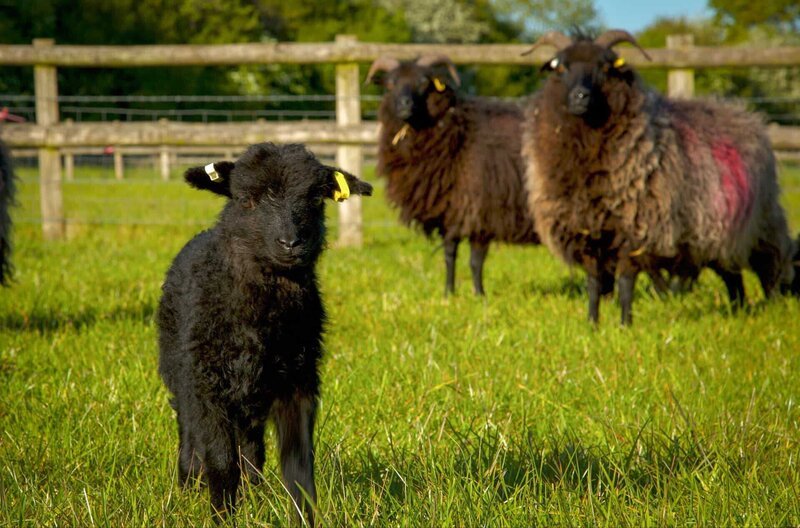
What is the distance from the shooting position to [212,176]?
330 cm

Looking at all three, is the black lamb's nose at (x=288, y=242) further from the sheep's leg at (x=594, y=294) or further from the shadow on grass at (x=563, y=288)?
the shadow on grass at (x=563, y=288)

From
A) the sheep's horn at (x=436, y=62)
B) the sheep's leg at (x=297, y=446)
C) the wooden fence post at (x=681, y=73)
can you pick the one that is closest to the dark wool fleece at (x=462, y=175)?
the sheep's horn at (x=436, y=62)

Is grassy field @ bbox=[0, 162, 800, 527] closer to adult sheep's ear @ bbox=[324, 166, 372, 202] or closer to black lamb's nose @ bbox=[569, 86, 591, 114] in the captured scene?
adult sheep's ear @ bbox=[324, 166, 372, 202]

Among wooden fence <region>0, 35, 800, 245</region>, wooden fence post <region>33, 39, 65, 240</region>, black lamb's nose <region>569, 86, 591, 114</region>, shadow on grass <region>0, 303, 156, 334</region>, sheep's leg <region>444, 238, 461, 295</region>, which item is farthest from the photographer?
wooden fence post <region>33, 39, 65, 240</region>

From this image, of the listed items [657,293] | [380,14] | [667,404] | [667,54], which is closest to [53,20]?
[380,14]

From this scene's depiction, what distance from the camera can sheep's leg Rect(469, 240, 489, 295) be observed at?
26.5 ft

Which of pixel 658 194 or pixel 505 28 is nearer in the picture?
pixel 658 194

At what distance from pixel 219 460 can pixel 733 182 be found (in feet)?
16.7

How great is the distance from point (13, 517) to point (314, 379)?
0.97 meters

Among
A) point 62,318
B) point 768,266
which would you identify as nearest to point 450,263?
point 768,266

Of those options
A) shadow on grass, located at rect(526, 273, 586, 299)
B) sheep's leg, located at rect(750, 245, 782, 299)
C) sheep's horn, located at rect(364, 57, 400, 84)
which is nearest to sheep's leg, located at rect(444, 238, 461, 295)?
shadow on grass, located at rect(526, 273, 586, 299)

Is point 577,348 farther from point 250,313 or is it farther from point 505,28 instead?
point 505,28

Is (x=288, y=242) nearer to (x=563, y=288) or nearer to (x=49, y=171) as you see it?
(x=563, y=288)

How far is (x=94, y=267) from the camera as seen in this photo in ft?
27.8
